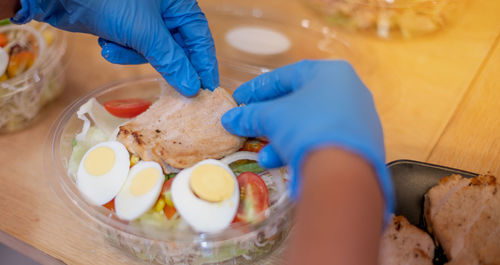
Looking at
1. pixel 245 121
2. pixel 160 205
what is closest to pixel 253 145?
pixel 245 121

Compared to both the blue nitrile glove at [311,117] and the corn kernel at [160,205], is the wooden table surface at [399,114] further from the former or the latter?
the blue nitrile glove at [311,117]

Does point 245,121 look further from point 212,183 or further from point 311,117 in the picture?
point 311,117

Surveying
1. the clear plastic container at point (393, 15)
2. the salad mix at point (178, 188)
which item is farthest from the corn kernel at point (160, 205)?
the clear plastic container at point (393, 15)

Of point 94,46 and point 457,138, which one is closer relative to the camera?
point 457,138

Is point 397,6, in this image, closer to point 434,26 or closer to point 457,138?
point 434,26

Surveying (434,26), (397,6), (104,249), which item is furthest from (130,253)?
(434,26)

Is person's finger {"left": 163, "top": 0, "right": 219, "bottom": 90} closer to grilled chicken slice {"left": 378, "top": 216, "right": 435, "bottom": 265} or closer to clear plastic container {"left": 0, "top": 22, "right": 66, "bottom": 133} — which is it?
clear plastic container {"left": 0, "top": 22, "right": 66, "bottom": 133}
